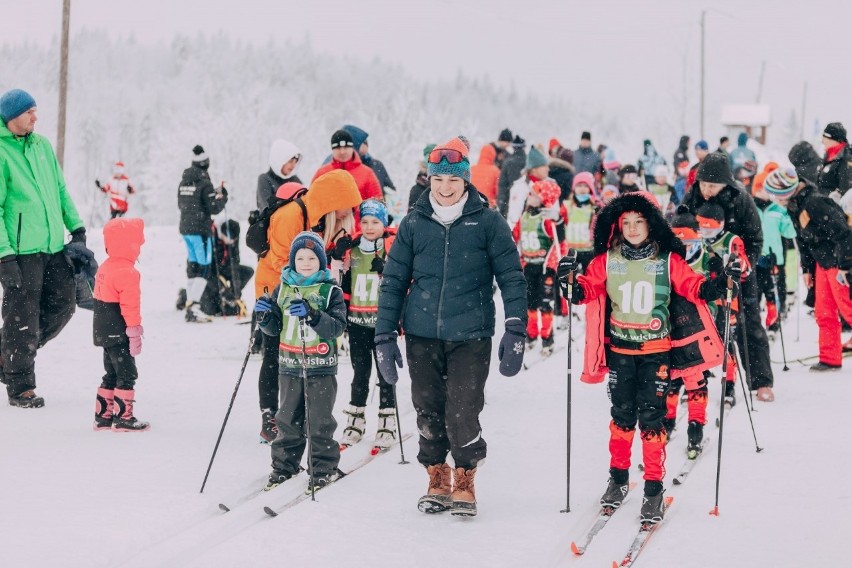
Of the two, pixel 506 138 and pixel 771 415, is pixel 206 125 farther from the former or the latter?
pixel 771 415

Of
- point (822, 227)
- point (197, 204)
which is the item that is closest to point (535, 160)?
point (822, 227)

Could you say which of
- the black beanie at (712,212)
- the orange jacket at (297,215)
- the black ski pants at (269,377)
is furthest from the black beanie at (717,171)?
the black ski pants at (269,377)

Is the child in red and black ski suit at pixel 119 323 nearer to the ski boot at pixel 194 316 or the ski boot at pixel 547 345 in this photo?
the ski boot at pixel 547 345

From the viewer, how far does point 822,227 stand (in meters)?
9.25

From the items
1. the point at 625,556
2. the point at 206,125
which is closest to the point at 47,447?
the point at 625,556

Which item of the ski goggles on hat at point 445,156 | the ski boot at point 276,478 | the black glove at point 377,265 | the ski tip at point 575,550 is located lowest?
the ski tip at point 575,550

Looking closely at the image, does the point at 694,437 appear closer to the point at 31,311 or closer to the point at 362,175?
the point at 362,175

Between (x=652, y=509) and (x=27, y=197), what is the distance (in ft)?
17.1

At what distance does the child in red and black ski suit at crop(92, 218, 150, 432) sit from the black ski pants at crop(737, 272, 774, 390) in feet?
15.8

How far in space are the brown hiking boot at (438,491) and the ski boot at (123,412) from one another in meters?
2.58

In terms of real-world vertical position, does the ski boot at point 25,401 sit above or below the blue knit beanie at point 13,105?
below

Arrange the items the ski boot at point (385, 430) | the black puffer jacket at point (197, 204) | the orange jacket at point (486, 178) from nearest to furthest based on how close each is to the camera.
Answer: the ski boot at point (385, 430)
the black puffer jacket at point (197, 204)
the orange jacket at point (486, 178)

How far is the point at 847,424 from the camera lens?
7.61m

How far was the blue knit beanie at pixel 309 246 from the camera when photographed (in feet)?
19.5
